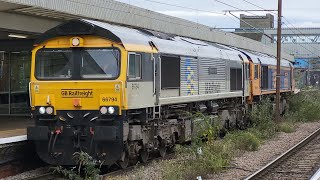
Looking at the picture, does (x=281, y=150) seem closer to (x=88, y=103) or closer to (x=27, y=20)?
(x=88, y=103)

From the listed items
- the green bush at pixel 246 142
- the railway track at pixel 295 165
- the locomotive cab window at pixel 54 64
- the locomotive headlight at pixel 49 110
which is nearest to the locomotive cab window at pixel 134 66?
the locomotive cab window at pixel 54 64

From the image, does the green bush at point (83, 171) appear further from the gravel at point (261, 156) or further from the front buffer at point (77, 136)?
the gravel at point (261, 156)

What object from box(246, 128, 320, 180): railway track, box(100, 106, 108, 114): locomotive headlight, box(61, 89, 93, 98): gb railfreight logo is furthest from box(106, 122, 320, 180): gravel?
box(61, 89, 93, 98): gb railfreight logo

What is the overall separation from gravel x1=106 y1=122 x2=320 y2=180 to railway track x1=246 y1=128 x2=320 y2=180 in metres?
0.32

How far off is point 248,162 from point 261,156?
137 centimetres

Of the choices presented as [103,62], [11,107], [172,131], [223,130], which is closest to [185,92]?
[172,131]

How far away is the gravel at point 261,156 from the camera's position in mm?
11566

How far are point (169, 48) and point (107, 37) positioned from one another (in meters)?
2.68

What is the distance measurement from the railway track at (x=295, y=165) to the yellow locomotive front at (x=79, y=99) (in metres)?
3.25

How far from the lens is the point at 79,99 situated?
11.1m

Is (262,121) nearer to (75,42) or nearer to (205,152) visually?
(205,152)

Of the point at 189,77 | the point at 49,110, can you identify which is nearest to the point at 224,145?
the point at 189,77

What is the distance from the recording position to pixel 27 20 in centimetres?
1557

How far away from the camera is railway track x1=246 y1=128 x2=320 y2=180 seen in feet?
36.9
